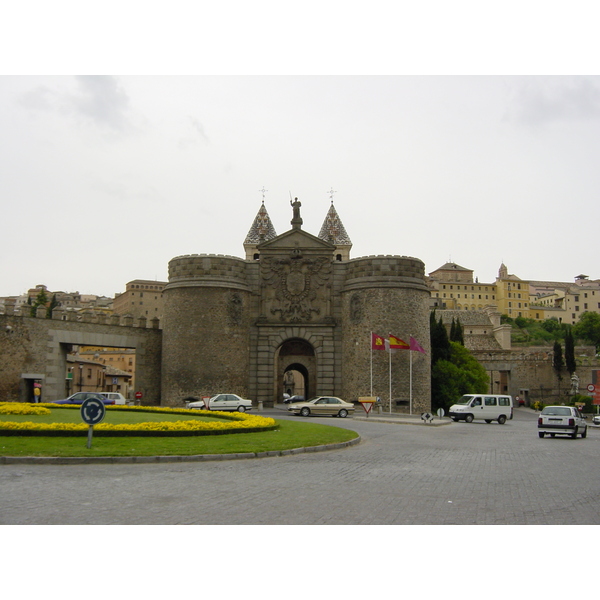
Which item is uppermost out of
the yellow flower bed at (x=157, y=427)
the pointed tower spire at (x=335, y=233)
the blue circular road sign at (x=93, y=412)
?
the pointed tower spire at (x=335, y=233)

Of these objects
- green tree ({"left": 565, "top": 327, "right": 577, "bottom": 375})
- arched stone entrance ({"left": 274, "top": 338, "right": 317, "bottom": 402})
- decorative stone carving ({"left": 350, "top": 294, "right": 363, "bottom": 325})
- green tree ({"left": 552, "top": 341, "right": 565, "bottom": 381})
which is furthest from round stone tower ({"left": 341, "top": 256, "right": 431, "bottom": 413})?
green tree ({"left": 565, "top": 327, "right": 577, "bottom": 375})

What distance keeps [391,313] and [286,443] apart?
26.7m

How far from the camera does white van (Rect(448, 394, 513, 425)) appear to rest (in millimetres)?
39344

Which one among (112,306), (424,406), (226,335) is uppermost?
(112,306)

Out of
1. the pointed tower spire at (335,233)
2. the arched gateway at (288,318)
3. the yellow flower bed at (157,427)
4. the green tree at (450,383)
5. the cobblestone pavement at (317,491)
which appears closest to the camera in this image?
the cobblestone pavement at (317,491)

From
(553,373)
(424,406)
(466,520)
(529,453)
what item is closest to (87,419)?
(466,520)

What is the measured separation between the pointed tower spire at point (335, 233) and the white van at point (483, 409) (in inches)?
1914

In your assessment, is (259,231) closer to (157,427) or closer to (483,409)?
(483,409)

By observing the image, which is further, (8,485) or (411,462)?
(411,462)

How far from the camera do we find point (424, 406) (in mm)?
45156

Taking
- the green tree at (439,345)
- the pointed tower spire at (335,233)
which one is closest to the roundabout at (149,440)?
the green tree at (439,345)

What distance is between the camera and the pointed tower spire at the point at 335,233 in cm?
8806

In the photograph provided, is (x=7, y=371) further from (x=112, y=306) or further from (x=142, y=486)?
(x=112, y=306)

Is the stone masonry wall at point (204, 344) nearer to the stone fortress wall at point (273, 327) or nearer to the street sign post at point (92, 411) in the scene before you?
the stone fortress wall at point (273, 327)
